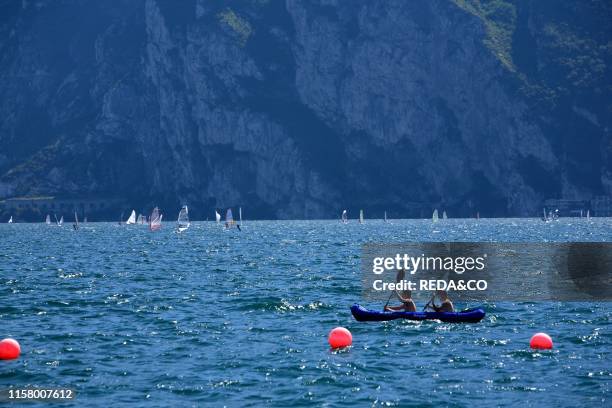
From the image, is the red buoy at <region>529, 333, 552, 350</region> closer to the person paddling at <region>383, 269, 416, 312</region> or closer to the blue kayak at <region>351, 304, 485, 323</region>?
the blue kayak at <region>351, 304, 485, 323</region>

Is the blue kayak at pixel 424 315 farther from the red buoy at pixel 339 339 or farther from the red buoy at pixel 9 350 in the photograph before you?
the red buoy at pixel 9 350

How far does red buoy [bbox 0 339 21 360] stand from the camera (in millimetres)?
37344

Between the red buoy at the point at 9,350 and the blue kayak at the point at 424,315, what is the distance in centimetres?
1463

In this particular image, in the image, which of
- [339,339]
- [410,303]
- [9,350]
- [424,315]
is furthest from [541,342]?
[9,350]

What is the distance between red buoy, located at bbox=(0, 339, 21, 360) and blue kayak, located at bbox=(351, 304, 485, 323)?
1463cm

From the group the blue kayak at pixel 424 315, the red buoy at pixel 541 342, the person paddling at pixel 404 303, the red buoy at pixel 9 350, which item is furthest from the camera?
the person paddling at pixel 404 303

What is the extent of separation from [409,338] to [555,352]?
5.95m

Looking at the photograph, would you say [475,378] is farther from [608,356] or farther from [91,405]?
[91,405]

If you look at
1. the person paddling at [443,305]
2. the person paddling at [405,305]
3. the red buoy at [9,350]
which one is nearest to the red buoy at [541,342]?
the person paddling at [443,305]

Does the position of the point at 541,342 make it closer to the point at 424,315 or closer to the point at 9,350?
the point at 424,315

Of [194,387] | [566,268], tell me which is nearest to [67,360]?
[194,387]

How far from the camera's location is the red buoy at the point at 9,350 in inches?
1470

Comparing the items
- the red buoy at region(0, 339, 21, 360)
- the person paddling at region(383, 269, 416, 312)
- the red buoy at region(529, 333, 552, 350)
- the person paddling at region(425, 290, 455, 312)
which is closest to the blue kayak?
the person paddling at region(425, 290, 455, 312)

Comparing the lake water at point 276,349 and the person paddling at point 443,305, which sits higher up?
the person paddling at point 443,305
